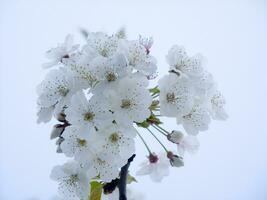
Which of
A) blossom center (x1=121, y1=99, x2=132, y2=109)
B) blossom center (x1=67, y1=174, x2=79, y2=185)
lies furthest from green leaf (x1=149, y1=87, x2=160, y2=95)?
blossom center (x1=67, y1=174, x2=79, y2=185)

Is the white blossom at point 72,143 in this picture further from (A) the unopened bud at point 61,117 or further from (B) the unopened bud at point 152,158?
(B) the unopened bud at point 152,158

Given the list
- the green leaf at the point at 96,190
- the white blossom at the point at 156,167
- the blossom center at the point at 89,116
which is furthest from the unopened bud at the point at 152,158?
the blossom center at the point at 89,116

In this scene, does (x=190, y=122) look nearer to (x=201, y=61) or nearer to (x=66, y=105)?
(x=201, y=61)

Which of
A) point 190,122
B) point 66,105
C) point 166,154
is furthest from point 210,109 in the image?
point 66,105

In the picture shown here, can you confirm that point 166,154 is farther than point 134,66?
Yes

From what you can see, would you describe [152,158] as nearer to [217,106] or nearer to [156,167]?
[156,167]

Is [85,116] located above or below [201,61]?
below

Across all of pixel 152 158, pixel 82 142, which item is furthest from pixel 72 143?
pixel 152 158
